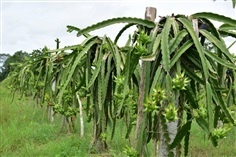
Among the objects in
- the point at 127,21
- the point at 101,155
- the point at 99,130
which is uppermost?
the point at 127,21

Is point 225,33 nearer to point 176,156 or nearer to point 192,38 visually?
point 192,38

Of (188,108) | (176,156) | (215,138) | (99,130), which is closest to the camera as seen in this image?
(215,138)

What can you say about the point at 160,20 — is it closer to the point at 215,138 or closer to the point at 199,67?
the point at 199,67

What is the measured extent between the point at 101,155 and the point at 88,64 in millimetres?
1313

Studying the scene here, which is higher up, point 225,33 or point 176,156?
point 225,33

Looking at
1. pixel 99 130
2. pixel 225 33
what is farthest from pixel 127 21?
pixel 99 130

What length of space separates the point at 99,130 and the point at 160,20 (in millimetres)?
2394

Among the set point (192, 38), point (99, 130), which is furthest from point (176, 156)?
point (99, 130)

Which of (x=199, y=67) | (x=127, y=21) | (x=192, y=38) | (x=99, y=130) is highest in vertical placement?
(x=127, y=21)

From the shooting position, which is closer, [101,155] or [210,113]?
[210,113]

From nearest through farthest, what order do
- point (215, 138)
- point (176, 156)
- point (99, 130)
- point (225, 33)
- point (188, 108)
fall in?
point (215, 138), point (176, 156), point (188, 108), point (225, 33), point (99, 130)

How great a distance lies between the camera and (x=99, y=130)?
13.8 feet

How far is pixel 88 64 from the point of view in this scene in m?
3.46

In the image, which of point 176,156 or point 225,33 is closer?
point 176,156
